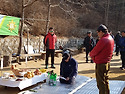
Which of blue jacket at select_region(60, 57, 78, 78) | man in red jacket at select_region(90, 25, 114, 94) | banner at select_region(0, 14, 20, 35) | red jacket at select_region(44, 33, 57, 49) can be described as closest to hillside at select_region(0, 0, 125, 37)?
banner at select_region(0, 14, 20, 35)

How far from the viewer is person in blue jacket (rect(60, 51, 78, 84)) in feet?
17.1

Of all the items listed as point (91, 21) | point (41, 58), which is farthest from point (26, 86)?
point (91, 21)

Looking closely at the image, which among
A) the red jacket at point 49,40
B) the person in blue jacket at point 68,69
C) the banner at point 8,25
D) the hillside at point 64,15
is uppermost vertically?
the hillside at point 64,15

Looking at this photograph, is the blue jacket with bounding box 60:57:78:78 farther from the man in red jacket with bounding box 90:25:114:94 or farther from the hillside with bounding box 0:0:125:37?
the hillside with bounding box 0:0:125:37

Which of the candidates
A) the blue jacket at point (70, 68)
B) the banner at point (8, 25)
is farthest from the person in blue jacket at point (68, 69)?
the banner at point (8, 25)

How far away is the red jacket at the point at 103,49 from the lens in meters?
3.71

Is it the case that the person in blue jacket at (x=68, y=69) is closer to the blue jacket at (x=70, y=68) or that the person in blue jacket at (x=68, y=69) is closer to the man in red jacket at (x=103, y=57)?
the blue jacket at (x=70, y=68)

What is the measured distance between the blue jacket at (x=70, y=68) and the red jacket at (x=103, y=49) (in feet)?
4.47

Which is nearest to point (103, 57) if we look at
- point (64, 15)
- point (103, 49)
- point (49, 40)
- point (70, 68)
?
point (103, 49)

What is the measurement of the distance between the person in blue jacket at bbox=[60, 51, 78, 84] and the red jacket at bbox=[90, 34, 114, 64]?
136cm

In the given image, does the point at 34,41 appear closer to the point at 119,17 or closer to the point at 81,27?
the point at 81,27

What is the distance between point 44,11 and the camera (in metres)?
18.1

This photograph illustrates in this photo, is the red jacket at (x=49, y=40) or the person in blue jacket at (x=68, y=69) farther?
the red jacket at (x=49, y=40)

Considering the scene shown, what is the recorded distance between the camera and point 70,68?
17.4 ft
